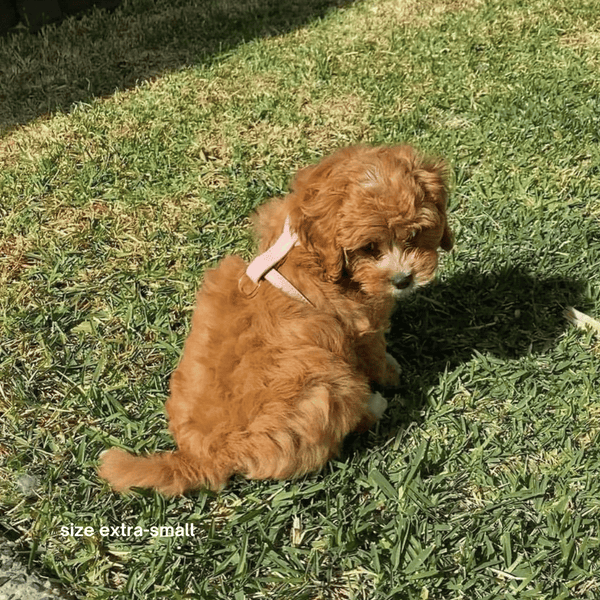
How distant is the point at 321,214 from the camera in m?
2.38

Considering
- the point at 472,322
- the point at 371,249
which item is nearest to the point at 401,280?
the point at 371,249

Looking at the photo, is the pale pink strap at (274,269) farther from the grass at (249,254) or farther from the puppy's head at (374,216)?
the grass at (249,254)

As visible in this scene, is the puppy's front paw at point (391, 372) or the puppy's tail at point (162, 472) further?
the puppy's front paw at point (391, 372)

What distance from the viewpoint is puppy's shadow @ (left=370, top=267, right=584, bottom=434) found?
10.8 ft

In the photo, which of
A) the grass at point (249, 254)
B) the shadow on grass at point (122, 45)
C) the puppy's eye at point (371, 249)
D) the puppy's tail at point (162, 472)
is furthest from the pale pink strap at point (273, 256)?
the shadow on grass at point (122, 45)

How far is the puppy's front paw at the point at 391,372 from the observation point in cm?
312

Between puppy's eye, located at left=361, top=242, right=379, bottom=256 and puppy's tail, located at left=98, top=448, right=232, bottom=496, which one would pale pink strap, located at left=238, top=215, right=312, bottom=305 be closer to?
puppy's eye, located at left=361, top=242, right=379, bottom=256

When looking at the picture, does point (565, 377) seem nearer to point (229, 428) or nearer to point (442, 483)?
point (442, 483)

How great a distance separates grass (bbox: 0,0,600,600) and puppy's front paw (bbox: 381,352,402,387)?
69mm

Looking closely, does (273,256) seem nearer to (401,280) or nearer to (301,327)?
(301,327)

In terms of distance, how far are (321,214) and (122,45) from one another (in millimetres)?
5366

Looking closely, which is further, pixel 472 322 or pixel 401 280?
pixel 472 322

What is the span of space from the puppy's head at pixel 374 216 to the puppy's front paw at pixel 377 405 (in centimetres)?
66

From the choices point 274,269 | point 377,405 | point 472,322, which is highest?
point 274,269
